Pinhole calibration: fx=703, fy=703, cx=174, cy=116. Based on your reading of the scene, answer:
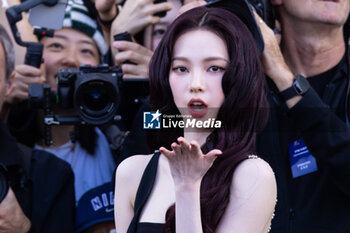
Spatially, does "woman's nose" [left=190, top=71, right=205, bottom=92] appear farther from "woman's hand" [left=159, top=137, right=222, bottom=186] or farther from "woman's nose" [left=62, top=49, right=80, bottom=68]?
"woman's nose" [left=62, top=49, right=80, bottom=68]

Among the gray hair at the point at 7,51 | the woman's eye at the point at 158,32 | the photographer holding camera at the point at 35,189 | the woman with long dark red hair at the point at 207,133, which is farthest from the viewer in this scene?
the woman's eye at the point at 158,32

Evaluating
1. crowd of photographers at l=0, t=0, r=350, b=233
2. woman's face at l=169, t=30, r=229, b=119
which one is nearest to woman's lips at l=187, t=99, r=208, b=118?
woman's face at l=169, t=30, r=229, b=119

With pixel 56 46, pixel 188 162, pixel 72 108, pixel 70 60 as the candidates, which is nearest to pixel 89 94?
pixel 72 108

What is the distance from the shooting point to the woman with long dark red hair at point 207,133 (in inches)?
74.1

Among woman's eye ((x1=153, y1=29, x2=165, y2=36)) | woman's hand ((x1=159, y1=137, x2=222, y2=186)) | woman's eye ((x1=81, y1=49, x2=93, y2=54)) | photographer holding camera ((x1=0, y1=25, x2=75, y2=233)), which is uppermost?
woman's eye ((x1=153, y1=29, x2=165, y2=36))

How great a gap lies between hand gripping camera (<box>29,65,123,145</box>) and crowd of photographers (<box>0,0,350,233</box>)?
6cm

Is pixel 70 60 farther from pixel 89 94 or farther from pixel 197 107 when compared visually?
pixel 197 107

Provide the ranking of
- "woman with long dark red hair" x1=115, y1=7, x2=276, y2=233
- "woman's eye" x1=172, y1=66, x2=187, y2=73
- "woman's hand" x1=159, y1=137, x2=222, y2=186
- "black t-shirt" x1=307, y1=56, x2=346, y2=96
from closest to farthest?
"woman's hand" x1=159, y1=137, x2=222, y2=186 < "woman with long dark red hair" x1=115, y1=7, x2=276, y2=233 < "woman's eye" x1=172, y1=66, x2=187, y2=73 < "black t-shirt" x1=307, y1=56, x2=346, y2=96

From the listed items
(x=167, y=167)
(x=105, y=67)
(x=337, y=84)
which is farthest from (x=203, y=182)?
(x=337, y=84)

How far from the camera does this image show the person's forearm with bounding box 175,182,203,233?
1723mm

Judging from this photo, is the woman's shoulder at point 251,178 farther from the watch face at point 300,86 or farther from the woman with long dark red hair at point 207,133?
the watch face at point 300,86

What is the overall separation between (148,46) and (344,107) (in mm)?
959

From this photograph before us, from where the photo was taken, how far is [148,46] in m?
3.29

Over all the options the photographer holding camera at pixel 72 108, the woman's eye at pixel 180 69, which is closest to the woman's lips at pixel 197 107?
the woman's eye at pixel 180 69
